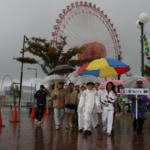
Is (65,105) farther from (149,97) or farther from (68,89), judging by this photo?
(149,97)

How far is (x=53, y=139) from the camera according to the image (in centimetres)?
1023

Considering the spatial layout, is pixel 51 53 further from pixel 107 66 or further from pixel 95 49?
pixel 107 66

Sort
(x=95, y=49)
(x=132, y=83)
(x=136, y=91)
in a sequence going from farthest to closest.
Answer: (x=95, y=49), (x=132, y=83), (x=136, y=91)

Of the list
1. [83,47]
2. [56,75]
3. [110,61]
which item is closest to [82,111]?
[110,61]

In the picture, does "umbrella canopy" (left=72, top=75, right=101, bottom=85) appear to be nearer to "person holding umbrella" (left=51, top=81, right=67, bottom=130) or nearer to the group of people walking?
the group of people walking

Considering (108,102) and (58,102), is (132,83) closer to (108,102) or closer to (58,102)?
(108,102)

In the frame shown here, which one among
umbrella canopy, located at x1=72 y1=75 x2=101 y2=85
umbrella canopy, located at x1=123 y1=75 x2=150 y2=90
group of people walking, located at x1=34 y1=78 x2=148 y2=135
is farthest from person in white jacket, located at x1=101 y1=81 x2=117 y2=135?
umbrella canopy, located at x1=72 y1=75 x2=101 y2=85

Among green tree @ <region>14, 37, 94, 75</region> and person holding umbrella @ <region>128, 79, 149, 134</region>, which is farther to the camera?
green tree @ <region>14, 37, 94, 75</region>

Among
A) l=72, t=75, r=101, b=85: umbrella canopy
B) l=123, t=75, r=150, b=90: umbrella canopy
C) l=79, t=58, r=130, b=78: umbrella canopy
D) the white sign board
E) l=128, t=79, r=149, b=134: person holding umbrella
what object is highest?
l=79, t=58, r=130, b=78: umbrella canopy

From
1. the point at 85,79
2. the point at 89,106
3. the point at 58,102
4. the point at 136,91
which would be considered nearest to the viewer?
the point at 89,106

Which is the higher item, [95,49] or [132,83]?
[95,49]

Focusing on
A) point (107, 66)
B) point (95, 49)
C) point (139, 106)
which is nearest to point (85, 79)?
point (107, 66)

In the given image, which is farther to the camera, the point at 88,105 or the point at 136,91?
the point at 136,91

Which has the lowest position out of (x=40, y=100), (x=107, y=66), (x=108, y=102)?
(x=108, y=102)
